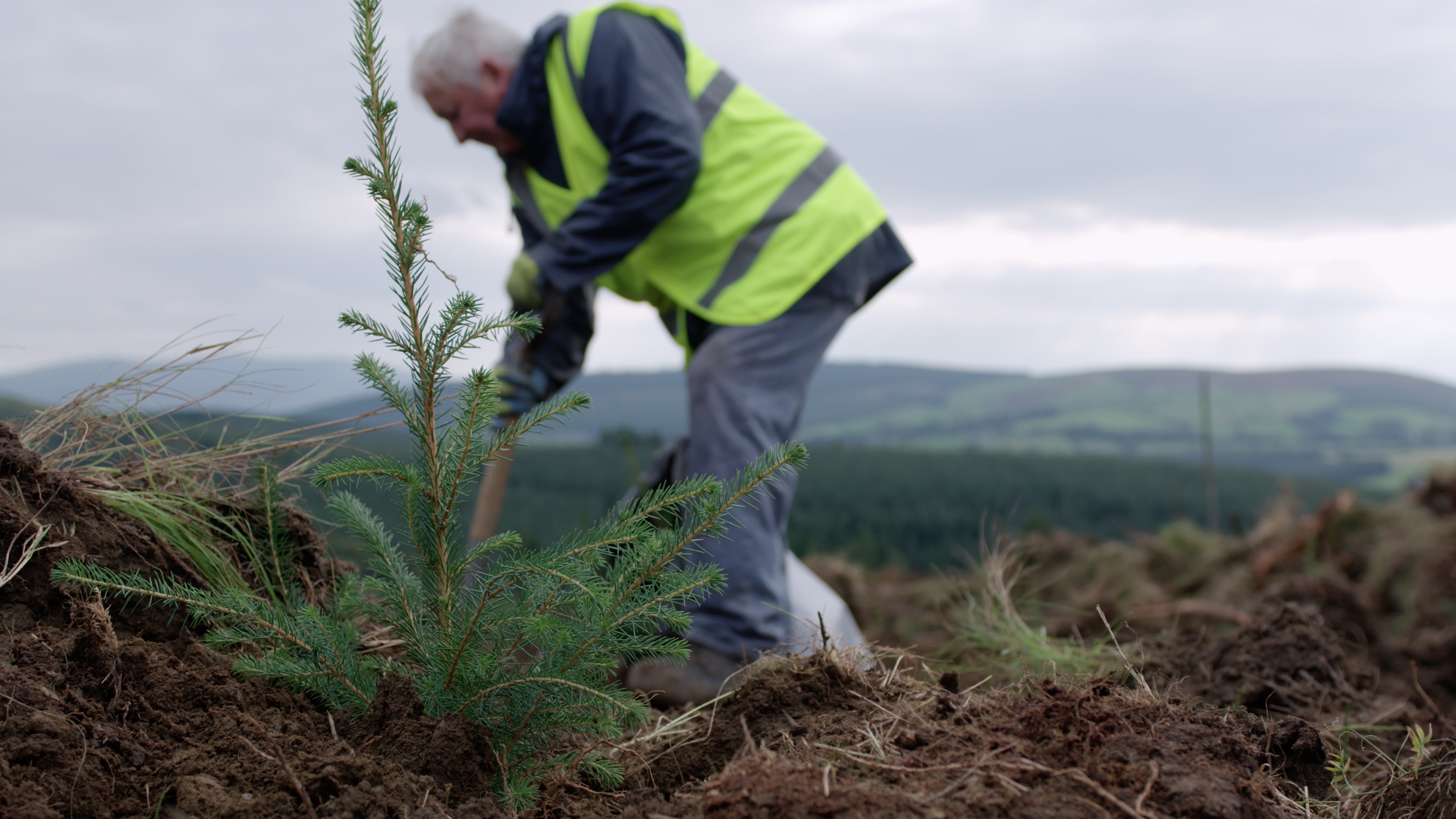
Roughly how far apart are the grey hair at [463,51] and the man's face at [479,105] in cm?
2

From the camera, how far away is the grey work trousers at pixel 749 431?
309 cm

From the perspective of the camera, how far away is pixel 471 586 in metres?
1.50

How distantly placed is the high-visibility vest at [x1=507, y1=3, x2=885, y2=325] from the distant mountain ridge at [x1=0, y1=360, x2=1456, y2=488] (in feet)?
128

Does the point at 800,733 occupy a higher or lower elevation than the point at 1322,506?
higher

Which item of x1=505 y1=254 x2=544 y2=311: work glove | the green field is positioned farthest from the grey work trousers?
the green field

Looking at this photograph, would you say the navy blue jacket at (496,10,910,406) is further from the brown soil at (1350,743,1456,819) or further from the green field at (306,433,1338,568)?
the green field at (306,433,1338,568)

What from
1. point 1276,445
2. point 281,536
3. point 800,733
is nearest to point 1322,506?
point 800,733

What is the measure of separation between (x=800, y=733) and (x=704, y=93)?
2.52m

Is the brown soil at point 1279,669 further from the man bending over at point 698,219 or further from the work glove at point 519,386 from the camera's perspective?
the work glove at point 519,386

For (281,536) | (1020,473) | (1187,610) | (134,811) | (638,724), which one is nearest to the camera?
(134,811)

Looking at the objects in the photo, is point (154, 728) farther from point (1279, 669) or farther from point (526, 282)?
point (1279, 669)

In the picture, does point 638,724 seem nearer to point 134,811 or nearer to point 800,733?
point 800,733

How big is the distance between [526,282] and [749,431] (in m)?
0.94

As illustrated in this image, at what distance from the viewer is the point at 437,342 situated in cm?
123
